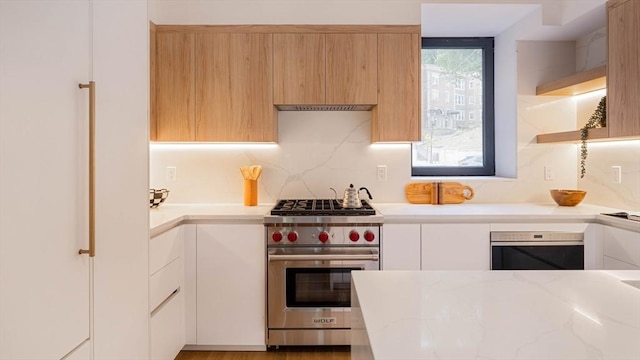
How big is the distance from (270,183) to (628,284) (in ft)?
7.85

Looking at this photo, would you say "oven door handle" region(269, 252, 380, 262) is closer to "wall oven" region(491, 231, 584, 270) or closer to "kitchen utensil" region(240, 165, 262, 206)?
"kitchen utensil" region(240, 165, 262, 206)

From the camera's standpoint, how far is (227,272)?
2547mm

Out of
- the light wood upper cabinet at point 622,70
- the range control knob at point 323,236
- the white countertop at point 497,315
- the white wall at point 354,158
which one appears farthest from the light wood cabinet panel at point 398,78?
the white countertop at point 497,315

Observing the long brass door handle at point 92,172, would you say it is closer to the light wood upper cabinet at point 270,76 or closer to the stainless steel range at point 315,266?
the stainless steel range at point 315,266

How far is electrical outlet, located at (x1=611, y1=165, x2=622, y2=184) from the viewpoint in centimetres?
267

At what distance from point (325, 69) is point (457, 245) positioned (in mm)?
1423

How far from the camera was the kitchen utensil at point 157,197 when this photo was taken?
9.22 ft

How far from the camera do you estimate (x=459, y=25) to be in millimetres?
3197

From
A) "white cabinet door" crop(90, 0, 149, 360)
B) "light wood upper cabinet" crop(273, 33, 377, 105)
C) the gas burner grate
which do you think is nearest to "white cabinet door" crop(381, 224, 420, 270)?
the gas burner grate

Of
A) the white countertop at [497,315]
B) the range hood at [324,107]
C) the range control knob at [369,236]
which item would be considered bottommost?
the range control knob at [369,236]

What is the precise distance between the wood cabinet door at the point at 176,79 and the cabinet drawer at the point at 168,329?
1099 mm

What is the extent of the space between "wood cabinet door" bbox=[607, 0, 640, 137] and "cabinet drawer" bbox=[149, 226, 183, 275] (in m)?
2.54

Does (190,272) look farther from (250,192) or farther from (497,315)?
(497,315)

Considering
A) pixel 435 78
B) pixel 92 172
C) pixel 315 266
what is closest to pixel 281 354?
pixel 315 266
